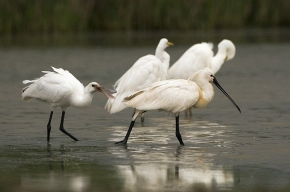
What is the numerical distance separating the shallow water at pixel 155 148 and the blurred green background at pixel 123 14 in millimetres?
14128

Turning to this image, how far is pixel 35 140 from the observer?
11.5 meters

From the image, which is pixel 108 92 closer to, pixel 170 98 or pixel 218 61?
pixel 170 98

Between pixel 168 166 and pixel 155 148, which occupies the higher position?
pixel 168 166

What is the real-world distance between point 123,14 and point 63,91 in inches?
940

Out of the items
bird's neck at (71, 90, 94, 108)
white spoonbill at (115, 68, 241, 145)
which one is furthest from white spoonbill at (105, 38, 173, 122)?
white spoonbill at (115, 68, 241, 145)

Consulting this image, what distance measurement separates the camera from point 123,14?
35188 mm

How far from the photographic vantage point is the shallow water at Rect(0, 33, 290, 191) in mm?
8414

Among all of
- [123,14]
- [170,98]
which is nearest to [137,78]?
[170,98]

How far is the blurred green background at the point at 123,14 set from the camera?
3341cm

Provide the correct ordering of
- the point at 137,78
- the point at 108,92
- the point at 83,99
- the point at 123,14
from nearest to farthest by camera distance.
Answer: the point at 83,99 → the point at 108,92 → the point at 137,78 → the point at 123,14

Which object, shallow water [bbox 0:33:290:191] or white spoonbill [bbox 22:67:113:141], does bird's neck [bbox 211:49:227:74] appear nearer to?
shallow water [bbox 0:33:290:191]

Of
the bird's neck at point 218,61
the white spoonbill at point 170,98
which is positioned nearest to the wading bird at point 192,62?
the bird's neck at point 218,61

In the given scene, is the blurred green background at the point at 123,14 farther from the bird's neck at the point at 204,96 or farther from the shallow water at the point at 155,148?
the bird's neck at the point at 204,96

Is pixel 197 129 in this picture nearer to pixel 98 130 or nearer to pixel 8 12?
pixel 98 130
